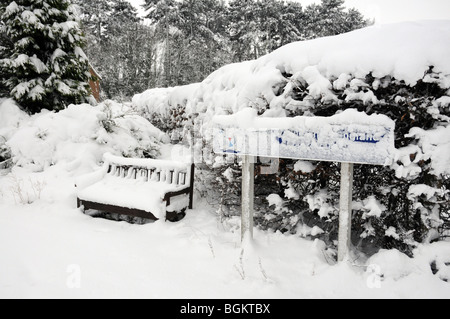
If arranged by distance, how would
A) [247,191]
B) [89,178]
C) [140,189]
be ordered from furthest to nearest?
[89,178] < [140,189] < [247,191]

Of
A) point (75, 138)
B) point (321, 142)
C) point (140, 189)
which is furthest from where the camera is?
point (75, 138)

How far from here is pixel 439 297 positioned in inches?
104

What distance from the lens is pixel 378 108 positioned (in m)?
3.12

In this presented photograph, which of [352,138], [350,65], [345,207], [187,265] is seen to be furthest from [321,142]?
[187,265]

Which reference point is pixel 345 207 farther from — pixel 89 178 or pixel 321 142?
pixel 89 178

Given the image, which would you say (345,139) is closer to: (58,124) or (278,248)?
(278,248)

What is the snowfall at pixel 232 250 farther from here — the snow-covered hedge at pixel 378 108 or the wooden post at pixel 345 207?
the wooden post at pixel 345 207

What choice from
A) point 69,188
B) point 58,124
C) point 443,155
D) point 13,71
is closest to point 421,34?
point 443,155

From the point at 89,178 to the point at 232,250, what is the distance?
3.52m

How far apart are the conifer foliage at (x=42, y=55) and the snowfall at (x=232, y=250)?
4.49 m

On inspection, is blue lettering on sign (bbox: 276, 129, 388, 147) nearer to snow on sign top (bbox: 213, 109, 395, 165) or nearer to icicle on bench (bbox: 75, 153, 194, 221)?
snow on sign top (bbox: 213, 109, 395, 165)

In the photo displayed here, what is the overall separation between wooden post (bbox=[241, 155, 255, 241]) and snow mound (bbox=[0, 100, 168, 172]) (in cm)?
429

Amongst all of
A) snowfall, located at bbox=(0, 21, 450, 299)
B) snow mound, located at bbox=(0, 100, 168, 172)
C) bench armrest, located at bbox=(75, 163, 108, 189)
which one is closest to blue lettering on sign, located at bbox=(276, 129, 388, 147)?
snowfall, located at bbox=(0, 21, 450, 299)

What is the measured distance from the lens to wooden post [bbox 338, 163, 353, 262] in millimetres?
3023
